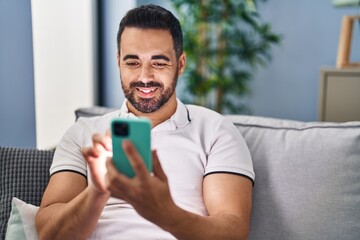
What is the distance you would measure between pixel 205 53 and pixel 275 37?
436 mm

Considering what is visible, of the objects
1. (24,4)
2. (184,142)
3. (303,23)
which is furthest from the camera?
(303,23)

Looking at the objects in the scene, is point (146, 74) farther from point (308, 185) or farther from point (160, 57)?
point (308, 185)


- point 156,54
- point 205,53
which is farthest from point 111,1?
point 156,54

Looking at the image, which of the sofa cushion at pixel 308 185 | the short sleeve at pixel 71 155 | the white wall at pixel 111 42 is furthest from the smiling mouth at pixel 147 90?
the white wall at pixel 111 42

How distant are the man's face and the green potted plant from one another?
5.73 ft

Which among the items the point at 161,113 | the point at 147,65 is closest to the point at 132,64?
the point at 147,65

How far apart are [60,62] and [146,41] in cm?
111

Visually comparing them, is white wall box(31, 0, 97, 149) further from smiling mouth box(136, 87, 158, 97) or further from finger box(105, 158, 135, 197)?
finger box(105, 158, 135, 197)

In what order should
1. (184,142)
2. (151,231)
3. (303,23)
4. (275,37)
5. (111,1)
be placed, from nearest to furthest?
(151,231), (184,142), (111,1), (275,37), (303,23)

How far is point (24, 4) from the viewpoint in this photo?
161 centimetres

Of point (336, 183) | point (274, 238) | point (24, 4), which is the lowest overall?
point (274, 238)

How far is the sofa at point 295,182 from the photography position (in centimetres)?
110

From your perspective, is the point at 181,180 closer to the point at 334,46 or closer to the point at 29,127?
the point at 29,127

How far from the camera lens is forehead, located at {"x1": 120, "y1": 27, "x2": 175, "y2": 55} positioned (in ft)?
3.43
